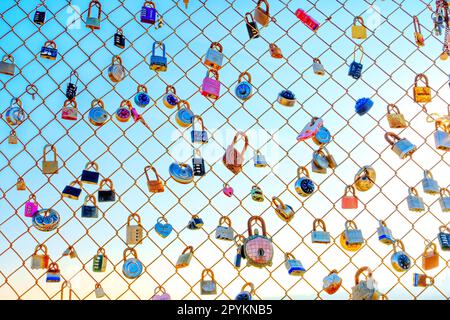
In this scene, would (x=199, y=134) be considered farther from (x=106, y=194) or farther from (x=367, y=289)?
(x=367, y=289)

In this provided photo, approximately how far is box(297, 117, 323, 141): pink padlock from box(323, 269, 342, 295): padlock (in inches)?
29.4

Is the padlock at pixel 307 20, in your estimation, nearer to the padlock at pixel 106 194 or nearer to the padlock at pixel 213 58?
the padlock at pixel 213 58

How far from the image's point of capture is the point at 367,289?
2658 mm

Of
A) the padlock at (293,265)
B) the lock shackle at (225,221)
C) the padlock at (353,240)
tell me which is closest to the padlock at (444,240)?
the padlock at (353,240)

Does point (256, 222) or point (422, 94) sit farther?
point (422, 94)

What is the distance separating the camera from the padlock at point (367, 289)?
2.65 metres

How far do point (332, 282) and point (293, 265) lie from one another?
0.23 meters

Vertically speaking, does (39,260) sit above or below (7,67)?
A: below

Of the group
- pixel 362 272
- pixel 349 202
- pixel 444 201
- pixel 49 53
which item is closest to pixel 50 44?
pixel 49 53

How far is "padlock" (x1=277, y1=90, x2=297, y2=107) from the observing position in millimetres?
3065

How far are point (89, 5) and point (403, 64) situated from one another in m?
1.99
